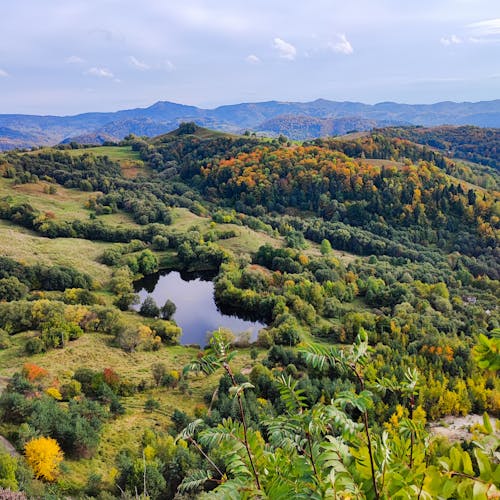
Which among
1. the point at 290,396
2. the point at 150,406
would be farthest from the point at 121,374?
the point at 290,396

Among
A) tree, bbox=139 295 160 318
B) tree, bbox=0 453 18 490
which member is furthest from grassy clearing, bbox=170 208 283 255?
tree, bbox=0 453 18 490

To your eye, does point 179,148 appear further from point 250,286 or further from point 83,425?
point 83,425

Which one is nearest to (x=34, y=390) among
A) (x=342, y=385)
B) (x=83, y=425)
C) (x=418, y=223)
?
(x=83, y=425)

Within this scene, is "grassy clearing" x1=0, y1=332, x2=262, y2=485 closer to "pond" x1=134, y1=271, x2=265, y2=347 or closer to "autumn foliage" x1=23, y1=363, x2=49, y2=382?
"autumn foliage" x1=23, y1=363, x2=49, y2=382

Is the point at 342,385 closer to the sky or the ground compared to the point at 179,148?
closer to the ground

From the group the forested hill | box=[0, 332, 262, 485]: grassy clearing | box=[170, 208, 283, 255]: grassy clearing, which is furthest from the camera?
the forested hill

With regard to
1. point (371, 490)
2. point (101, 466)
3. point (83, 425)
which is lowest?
point (101, 466)

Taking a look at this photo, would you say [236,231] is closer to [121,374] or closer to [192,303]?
[192,303]
